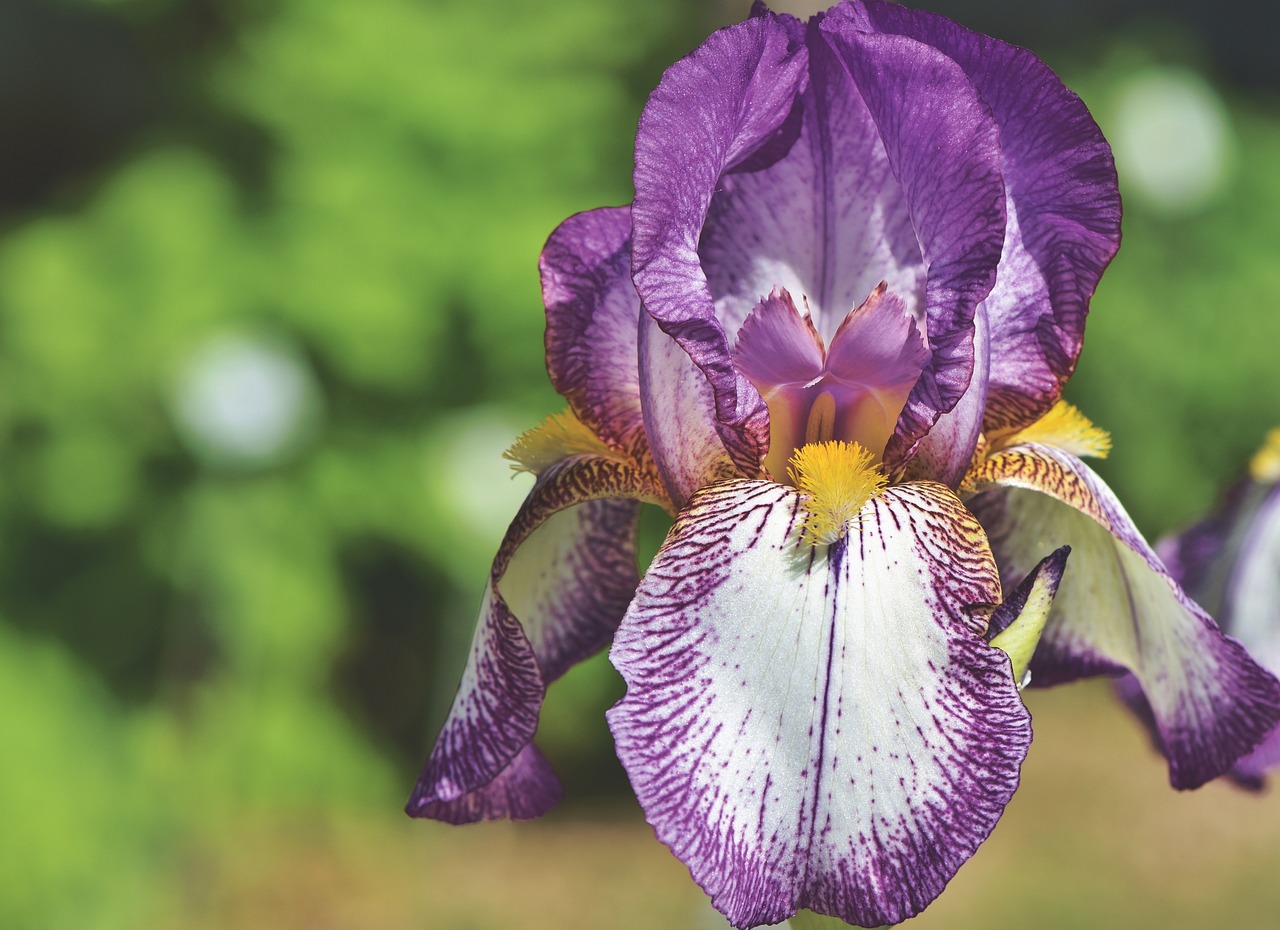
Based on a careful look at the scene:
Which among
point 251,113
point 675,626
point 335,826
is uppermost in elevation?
point 675,626

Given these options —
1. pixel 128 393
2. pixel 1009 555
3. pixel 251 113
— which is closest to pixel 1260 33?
pixel 251 113

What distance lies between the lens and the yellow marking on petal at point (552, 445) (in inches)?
37.8

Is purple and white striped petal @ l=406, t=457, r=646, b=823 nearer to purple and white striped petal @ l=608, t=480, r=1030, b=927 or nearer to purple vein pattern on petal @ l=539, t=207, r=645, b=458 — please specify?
purple vein pattern on petal @ l=539, t=207, r=645, b=458

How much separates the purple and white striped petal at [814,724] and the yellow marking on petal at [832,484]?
18mm

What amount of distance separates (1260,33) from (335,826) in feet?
18.7

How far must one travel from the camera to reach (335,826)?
434 cm

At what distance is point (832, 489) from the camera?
795 millimetres

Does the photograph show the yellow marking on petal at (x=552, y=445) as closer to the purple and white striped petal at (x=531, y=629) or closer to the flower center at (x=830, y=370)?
the purple and white striped petal at (x=531, y=629)

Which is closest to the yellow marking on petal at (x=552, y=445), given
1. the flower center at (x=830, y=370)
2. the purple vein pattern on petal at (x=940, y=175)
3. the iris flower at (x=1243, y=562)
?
the flower center at (x=830, y=370)

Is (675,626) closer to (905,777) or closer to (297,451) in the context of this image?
(905,777)

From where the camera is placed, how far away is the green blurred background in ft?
13.2

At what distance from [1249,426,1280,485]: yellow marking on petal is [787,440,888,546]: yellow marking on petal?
500 mm

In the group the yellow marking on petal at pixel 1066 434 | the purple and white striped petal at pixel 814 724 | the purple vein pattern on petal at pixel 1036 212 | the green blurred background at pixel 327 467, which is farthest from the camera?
the green blurred background at pixel 327 467

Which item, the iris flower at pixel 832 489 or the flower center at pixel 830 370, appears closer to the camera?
the iris flower at pixel 832 489
